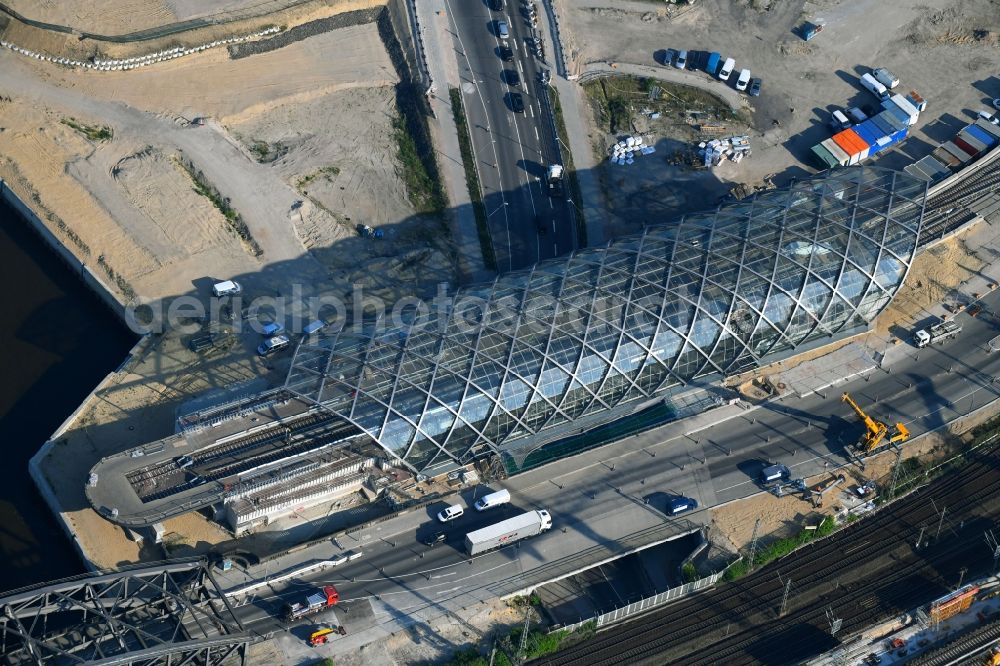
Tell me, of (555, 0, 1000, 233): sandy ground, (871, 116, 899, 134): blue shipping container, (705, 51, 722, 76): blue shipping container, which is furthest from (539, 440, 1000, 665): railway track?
(705, 51, 722, 76): blue shipping container

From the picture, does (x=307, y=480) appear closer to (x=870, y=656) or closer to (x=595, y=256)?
(x=595, y=256)

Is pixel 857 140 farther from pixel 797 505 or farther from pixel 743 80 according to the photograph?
pixel 797 505

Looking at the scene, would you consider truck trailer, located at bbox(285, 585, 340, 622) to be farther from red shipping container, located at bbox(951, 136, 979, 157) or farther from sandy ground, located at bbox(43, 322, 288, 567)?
red shipping container, located at bbox(951, 136, 979, 157)

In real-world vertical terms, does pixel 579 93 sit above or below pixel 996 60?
above

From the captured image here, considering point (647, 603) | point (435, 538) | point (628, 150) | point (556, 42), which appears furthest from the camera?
point (556, 42)

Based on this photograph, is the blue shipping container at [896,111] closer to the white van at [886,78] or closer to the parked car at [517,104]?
the white van at [886,78]

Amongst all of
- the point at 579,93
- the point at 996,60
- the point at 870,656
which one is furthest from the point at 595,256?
the point at 996,60

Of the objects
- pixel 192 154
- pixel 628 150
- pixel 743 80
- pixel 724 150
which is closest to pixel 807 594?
pixel 724 150
